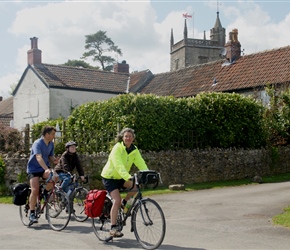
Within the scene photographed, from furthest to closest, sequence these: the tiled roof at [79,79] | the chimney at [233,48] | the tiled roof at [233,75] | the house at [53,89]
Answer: the chimney at [233,48]
the tiled roof at [79,79]
the house at [53,89]
the tiled roof at [233,75]

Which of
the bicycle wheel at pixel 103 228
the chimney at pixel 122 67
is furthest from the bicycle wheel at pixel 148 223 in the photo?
the chimney at pixel 122 67

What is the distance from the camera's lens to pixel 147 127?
1869 cm

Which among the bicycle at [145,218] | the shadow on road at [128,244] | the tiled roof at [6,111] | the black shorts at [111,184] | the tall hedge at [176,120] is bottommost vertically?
the shadow on road at [128,244]

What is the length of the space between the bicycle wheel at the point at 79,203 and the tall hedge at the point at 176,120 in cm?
751

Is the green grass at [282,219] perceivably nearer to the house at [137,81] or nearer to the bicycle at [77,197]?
the bicycle at [77,197]

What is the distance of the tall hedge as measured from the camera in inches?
729

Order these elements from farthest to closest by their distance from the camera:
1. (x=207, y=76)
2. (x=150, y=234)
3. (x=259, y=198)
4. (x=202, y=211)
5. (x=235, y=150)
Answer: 1. (x=207, y=76)
2. (x=235, y=150)
3. (x=259, y=198)
4. (x=202, y=211)
5. (x=150, y=234)

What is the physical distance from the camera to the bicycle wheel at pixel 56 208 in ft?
31.7

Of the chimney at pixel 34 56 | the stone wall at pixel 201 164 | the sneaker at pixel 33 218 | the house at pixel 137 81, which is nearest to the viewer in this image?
the sneaker at pixel 33 218

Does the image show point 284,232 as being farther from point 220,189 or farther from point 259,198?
point 220,189

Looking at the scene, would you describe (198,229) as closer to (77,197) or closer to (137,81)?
(77,197)

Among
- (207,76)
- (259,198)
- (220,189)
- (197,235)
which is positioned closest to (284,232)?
(197,235)

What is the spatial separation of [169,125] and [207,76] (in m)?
14.1

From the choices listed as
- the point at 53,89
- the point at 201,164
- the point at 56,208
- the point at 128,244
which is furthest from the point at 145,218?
the point at 53,89
